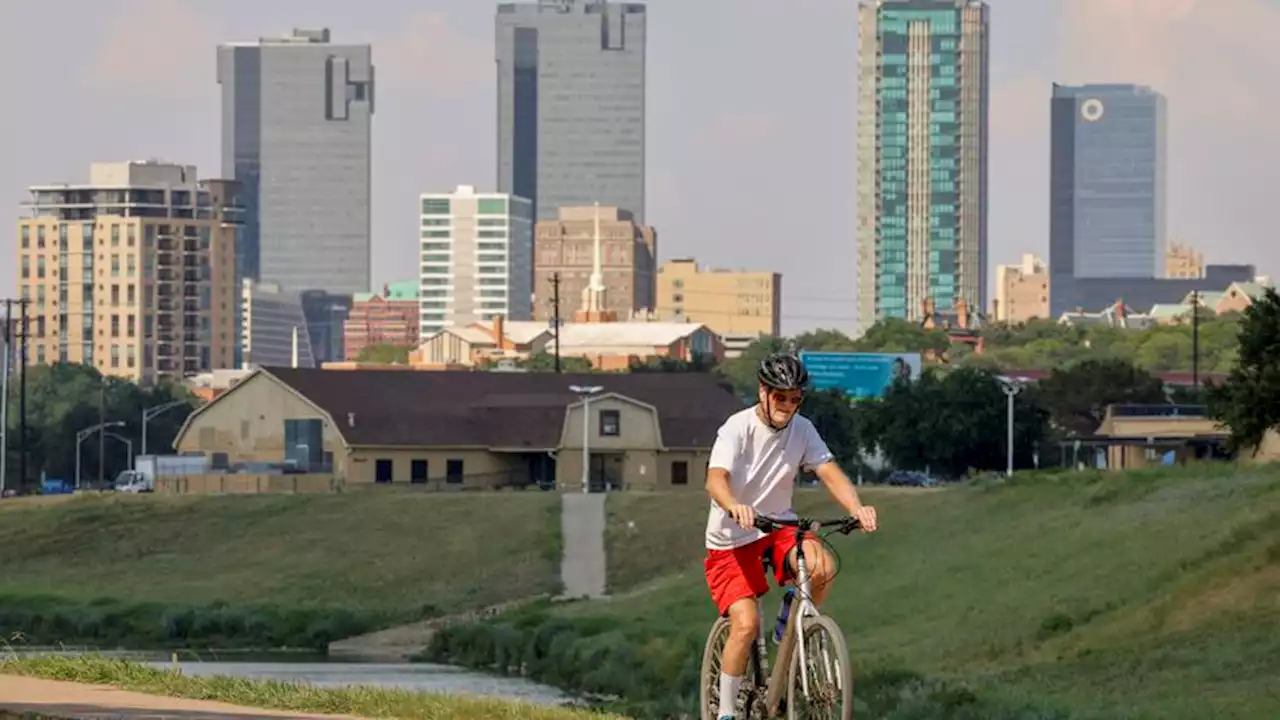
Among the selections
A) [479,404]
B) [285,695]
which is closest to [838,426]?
[479,404]

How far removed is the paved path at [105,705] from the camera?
18.3 metres

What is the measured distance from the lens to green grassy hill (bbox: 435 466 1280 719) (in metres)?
37.8

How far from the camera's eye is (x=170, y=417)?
171625 mm

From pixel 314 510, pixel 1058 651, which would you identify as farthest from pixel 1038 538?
pixel 314 510

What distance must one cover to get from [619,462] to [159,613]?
44722 mm

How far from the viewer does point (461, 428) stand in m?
120

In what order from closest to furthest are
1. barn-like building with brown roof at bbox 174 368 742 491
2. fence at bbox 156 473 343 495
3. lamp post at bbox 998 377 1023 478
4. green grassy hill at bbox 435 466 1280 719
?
green grassy hill at bbox 435 466 1280 719
lamp post at bbox 998 377 1023 478
fence at bbox 156 473 343 495
barn-like building with brown roof at bbox 174 368 742 491

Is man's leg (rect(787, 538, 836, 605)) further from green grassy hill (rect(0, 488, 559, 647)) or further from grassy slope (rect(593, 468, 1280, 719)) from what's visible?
green grassy hill (rect(0, 488, 559, 647))

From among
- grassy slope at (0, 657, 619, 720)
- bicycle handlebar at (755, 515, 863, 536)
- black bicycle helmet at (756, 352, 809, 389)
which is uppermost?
black bicycle helmet at (756, 352, 809, 389)

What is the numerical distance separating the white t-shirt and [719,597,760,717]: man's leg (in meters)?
0.37

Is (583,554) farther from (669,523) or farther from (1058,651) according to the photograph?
(1058,651)

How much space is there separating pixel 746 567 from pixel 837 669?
1071mm

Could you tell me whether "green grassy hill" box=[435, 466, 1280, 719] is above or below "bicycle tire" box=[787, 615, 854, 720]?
below

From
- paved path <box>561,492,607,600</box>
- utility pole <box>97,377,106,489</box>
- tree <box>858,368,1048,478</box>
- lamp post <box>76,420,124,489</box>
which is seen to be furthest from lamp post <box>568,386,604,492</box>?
lamp post <box>76,420,124,489</box>
